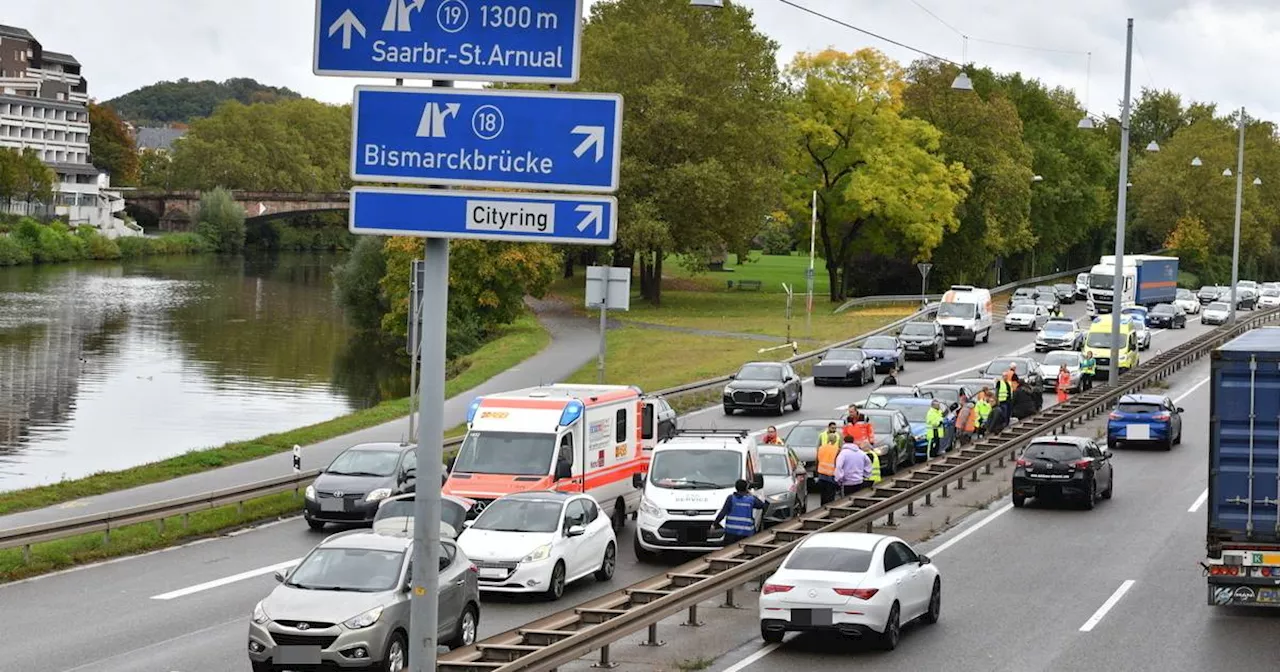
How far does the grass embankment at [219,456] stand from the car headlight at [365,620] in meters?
9.09

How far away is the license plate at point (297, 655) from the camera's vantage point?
58.7 feet

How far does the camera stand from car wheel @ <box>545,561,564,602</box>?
2359 cm

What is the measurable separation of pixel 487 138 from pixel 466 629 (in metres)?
10.4

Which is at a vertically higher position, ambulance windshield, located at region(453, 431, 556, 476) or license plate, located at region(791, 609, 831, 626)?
ambulance windshield, located at region(453, 431, 556, 476)

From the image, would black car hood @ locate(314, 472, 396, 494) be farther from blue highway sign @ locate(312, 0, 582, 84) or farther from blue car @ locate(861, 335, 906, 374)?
blue car @ locate(861, 335, 906, 374)

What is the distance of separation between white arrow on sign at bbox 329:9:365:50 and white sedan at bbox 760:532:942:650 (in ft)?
37.0

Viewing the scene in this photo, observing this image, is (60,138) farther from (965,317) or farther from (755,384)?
(755,384)

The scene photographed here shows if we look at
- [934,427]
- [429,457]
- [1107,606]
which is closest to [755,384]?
[934,427]

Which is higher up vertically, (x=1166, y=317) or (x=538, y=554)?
(x=1166, y=317)

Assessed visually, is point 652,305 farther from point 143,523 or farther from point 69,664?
point 69,664

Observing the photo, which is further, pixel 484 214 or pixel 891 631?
pixel 891 631

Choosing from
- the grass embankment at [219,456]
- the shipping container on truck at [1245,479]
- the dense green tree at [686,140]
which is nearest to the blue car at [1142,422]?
the grass embankment at [219,456]

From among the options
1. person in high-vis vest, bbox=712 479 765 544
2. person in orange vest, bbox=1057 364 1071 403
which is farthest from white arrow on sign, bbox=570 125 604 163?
person in orange vest, bbox=1057 364 1071 403

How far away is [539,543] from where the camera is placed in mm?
23672
